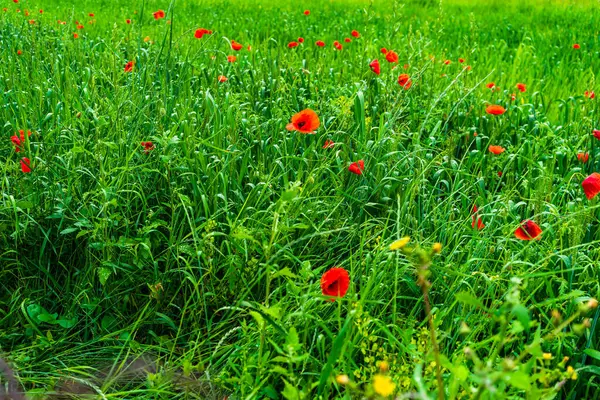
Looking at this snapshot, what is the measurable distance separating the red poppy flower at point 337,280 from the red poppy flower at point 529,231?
1.62 feet

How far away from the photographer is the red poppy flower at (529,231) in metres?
1.66

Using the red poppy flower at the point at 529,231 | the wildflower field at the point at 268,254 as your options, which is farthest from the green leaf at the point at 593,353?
the red poppy flower at the point at 529,231

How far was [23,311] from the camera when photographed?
5.97ft

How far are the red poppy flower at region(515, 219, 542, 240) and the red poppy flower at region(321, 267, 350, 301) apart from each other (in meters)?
0.49

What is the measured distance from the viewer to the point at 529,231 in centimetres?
168

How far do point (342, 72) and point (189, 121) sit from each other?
133 cm

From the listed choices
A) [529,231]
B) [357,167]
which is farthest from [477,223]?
[357,167]

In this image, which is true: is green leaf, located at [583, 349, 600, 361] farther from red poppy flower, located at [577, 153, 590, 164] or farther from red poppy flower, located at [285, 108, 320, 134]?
red poppy flower, located at [577, 153, 590, 164]

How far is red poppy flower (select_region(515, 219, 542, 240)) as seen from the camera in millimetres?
1657

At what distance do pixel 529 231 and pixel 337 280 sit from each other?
1.75 feet

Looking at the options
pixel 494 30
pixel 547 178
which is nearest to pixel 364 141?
pixel 547 178

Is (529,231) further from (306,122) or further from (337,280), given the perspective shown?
(306,122)

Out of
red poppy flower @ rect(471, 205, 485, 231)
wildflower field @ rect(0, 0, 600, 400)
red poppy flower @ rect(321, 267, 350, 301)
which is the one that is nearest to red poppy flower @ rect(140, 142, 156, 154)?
wildflower field @ rect(0, 0, 600, 400)

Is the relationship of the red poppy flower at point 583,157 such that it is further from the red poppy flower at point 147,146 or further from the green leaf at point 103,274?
the green leaf at point 103,274
